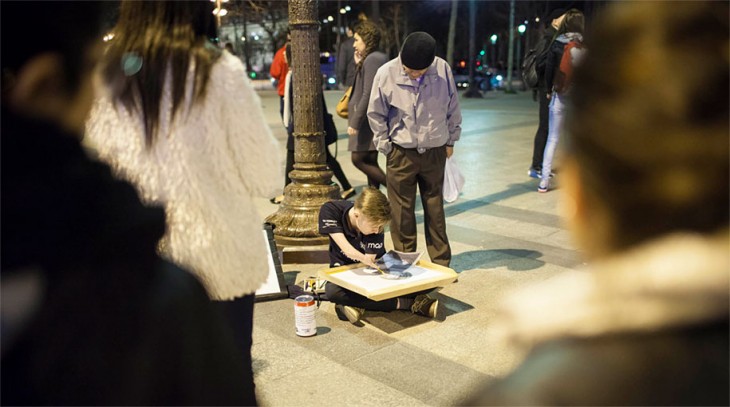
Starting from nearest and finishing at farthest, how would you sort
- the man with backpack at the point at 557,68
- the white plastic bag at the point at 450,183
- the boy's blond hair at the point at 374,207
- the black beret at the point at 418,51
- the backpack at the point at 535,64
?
the boy's blond hair at the point at 374,207
the black beret at the point at 418,51
the white plastic bag at the point at 450,183
the man with backpack at the point at 557,68
the backpack at the point at 535,64

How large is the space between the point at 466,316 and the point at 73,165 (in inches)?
118

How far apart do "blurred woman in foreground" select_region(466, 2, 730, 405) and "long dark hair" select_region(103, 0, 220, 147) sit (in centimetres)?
111

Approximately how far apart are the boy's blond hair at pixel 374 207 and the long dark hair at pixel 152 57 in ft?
7.47

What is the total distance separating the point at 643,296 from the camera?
2.60ft

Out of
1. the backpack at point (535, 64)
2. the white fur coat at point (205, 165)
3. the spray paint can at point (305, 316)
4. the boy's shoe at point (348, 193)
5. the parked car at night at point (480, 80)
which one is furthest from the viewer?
the parked car at night at point (480, 80)

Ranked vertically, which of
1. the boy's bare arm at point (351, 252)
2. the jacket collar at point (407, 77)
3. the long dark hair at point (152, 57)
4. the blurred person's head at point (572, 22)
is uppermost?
the blurred person's head at point (572, 22)

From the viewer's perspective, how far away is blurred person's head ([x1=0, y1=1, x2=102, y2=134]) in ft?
4.90

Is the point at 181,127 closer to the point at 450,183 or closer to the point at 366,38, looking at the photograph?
the point at 450,183

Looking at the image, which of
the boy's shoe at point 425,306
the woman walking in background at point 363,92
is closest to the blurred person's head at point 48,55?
the boy's shoe at point 425,306

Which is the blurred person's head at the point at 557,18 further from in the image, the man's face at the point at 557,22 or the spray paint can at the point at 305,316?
the spray paint can at the point at 305,316

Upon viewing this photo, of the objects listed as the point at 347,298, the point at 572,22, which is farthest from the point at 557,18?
the point at 347,298

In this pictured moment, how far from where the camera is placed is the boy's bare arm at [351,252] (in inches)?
159

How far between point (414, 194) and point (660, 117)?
3922 millimetres

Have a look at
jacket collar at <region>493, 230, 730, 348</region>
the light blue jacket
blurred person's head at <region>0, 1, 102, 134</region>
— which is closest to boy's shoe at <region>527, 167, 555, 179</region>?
the light blue jacket
